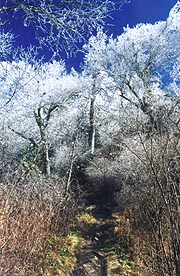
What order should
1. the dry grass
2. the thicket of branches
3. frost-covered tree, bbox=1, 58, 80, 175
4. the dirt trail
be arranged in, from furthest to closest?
frost-covered tree, bbox=1, 58, 80, 175 < the thicket of branches < the dirt trail < the dry grass

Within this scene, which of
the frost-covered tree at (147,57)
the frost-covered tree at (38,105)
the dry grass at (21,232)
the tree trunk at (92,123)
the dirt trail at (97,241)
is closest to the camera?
the dry grass at (21,232)

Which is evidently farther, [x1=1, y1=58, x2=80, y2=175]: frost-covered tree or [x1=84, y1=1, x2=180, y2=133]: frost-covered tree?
[x1=84, y1=1, x2=180, y2=133]: frost-covered tree

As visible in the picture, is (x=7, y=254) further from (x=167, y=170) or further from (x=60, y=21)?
(x=60, y=21)

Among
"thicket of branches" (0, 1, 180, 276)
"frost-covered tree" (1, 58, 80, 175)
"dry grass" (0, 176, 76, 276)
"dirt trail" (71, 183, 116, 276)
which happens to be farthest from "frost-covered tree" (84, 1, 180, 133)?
"dry grass" (0, 176, 76, 276)

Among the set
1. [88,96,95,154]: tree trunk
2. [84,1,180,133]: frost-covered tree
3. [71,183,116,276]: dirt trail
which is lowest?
[71,183,116,276]: dirt trail

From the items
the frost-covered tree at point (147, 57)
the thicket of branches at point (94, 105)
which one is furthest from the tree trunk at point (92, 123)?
the frost-covered tree at point (147, 57)

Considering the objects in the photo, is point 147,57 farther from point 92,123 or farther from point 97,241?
point 97,241

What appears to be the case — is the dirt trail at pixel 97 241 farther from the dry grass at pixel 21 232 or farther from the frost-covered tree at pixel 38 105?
the frost-covered tree at pixel 38 105

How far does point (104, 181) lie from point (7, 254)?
25.9 feet

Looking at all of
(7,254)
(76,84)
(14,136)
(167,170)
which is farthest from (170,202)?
(76,84)

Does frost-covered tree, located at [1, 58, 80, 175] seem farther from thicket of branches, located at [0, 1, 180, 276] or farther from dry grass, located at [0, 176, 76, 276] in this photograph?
dry grass, located at [0, 176, 76, 276]

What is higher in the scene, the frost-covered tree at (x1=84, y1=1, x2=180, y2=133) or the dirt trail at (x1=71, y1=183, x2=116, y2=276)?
the frost-covered tree at (x1=84, y1=1, x2=180, y2=133)

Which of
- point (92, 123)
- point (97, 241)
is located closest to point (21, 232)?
point (97, 241)

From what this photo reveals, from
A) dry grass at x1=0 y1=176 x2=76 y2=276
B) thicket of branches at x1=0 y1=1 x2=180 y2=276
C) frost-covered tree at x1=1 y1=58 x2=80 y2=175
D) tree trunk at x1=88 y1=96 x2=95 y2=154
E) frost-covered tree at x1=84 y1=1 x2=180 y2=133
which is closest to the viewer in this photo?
dry grass at x1=0 y1=176 x2=76 y2=276
